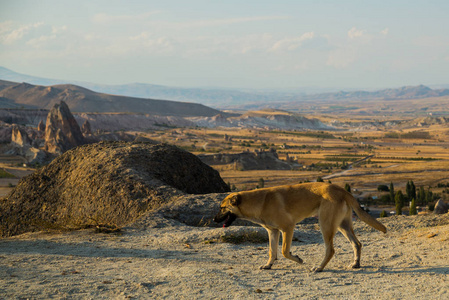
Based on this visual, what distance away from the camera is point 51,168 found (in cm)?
2133

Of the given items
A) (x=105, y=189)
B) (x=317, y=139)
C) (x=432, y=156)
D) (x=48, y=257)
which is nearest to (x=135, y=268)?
(x=48, y=257)

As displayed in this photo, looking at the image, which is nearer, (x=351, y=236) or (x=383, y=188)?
(x=351, y=236)

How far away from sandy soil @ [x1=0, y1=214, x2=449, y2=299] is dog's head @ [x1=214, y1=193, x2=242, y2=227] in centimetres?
107

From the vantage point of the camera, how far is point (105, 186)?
61.2 ft

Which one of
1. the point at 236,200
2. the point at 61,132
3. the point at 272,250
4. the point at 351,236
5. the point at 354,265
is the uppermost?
the point at 236,200

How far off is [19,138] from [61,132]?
940 cm

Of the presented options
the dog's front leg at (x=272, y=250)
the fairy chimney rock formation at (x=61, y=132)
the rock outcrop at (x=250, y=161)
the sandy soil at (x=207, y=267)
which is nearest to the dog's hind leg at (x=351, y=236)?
the sandy soil at (x=207, y=267)

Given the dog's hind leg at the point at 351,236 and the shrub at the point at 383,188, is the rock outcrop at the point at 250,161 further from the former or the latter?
the dog's hind leg at the point at 351,236

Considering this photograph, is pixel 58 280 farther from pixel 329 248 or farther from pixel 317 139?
pixel 317 139

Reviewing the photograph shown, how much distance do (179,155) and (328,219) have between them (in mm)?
13512

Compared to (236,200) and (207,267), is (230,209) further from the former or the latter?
(207,267)

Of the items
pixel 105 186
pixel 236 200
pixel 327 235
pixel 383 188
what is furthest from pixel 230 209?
pixel 383 188

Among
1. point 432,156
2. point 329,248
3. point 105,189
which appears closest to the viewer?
point 329,248

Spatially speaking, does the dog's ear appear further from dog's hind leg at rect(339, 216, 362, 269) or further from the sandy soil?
dog's hind leg at rect(339, 216, 362, 269)
